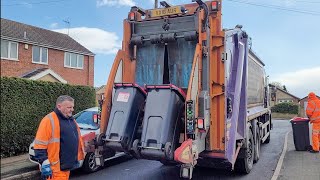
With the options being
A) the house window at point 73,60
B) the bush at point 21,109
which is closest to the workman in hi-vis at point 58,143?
the bush at point 21,109

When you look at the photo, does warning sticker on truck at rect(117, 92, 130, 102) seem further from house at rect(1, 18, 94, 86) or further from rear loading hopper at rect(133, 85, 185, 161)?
house at rect(1, 18, 94, 86)

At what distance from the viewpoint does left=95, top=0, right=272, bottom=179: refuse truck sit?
16.5 feet

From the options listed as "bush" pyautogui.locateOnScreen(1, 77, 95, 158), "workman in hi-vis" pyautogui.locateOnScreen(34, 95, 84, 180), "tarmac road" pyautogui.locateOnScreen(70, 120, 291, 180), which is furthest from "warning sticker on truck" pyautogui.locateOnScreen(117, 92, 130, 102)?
"bush" pyautogui.locateOnScreen(1, 77, 95, 158)

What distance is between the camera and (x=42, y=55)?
2309 centimetres

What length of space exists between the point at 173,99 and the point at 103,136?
134 cm

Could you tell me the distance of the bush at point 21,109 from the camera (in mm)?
8875

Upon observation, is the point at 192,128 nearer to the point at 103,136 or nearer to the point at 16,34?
the point at 103,136

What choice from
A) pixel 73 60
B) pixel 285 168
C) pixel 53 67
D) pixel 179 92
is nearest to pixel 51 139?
pixel 179 92

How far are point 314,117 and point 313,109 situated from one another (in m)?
0.23

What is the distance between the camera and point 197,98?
528 centimetres

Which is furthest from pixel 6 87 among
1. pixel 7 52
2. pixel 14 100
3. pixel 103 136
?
pixel 7 52

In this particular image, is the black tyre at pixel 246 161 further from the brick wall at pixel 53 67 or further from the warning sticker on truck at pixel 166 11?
the brick wall at pixel 53 67

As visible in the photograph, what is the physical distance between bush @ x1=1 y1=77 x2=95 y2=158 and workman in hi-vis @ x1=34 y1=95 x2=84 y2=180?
5336 mm

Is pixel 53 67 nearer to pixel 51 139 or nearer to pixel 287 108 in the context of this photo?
pixel 51 139
